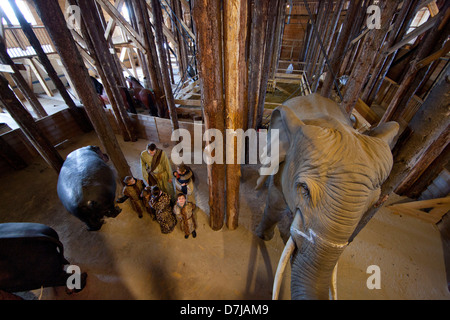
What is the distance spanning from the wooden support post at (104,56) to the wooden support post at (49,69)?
2.29 metres

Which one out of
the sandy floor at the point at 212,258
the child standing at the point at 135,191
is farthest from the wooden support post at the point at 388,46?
the child standing at the point at 135,191

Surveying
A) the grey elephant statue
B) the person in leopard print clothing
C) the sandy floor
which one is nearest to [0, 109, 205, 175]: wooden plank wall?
the sandy floor

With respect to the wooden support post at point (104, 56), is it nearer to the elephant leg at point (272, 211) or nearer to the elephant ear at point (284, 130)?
the elephant ear at point (284, 130)

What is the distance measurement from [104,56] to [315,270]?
22.6 ft

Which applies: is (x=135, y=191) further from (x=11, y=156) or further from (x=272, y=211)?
(x=11, y=156)

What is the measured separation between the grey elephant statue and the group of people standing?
80.8 inches

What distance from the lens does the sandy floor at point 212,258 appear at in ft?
9.93

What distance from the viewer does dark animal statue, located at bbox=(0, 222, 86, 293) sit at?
2301 mm

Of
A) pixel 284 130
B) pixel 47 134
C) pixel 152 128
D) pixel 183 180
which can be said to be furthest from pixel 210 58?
pixel 47 134

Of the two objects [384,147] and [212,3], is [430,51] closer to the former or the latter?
[384,147]

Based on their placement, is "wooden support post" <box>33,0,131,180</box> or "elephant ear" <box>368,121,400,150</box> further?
"wooden support post" <box>33,0,131,180</box>

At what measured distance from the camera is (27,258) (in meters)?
2.42

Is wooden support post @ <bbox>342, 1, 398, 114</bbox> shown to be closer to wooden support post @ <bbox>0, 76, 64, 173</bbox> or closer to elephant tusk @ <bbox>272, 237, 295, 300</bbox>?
elephant tusk @ <bbox>272, 237, 295, 300</bbox>
